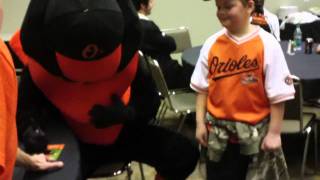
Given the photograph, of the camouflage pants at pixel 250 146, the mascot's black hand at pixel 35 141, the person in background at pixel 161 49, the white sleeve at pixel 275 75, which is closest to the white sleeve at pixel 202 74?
the camouflage pants at pixel 250 146

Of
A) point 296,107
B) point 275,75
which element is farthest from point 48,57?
point 296,107

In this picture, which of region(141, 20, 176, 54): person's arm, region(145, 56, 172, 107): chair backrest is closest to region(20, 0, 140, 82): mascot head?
region(145, 56, 172, 107): chair backrest

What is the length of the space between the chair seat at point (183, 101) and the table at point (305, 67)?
0.74 feet

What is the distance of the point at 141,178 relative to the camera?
2.82 meters

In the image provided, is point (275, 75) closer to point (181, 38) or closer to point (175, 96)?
point (175, 96)

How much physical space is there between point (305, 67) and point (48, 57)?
1.66 metres

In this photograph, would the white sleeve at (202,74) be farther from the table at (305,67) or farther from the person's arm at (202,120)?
the table at (305,67)

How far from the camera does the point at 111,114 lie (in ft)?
5.63

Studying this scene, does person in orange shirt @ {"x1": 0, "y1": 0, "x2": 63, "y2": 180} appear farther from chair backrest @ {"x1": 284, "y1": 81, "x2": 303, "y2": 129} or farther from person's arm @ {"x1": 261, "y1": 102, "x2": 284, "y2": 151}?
chair backrest @ {"x1": 284, "y1": 81, "x2": 303, "y2": 129}

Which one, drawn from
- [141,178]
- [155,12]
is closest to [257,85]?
[141,178]

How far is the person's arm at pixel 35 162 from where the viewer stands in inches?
56.7

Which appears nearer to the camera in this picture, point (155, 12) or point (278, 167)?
point (278, 167)

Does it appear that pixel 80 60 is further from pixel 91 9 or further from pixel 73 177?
pixel 73 177

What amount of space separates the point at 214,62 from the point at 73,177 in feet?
2.22
